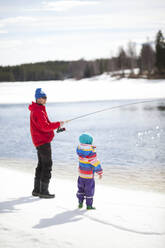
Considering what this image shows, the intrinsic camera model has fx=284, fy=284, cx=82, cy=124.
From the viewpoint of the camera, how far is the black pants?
A: 3602 millimetres

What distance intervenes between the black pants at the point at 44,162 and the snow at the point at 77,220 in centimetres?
30

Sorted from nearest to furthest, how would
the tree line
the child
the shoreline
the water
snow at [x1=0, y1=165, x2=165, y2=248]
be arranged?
Answer: snow at [x1=0, y1=165, x2=165, y2=248], the child, the shoreline, the water, the tree line

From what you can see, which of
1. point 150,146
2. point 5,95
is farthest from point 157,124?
point 5,95

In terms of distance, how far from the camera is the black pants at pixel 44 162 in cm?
360

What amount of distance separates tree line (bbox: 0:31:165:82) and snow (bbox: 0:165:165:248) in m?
22.4

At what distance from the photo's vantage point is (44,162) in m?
3.64

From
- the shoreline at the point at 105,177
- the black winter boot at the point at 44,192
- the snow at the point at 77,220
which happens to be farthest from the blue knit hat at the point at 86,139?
the shoreline at the point at 105,177

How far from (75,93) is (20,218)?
26.0m

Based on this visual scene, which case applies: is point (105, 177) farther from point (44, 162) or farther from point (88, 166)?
point (88, 166)

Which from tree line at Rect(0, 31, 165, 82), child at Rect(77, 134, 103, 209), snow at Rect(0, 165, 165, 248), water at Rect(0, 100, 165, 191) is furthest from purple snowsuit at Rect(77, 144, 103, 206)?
tree line at Rect(0, 31, 165, 82)

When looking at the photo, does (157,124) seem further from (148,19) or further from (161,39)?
(161,39)

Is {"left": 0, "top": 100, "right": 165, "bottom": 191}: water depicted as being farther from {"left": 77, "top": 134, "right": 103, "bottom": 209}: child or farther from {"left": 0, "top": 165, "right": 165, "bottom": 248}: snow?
{"left": 77, "top": 134, "right": 103, "bottom": 209}: child

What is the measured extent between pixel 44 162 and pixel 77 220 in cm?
100

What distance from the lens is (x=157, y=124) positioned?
11312 mm
